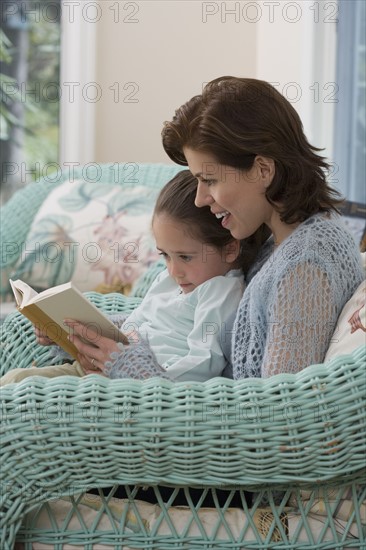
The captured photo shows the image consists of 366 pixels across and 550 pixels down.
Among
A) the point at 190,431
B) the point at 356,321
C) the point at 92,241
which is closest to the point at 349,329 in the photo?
the point at 356,321

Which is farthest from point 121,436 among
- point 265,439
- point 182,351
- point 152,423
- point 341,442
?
point 182,351

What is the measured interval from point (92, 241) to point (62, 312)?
1.45 metres

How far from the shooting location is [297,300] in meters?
1.65

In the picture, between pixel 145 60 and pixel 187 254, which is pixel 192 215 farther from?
pixel 145 60

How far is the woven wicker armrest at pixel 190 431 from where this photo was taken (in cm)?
150

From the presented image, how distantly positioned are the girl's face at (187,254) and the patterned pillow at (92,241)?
112 centimetres

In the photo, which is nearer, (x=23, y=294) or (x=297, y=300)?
(x=297, y=300)

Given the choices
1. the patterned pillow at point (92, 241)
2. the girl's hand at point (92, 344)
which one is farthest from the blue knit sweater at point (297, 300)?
the patterned pillow at point (92, 241)

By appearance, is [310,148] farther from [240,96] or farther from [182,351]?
[182,351]

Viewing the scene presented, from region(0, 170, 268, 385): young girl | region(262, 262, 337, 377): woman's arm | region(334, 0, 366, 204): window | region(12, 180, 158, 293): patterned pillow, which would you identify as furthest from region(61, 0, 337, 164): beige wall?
region(262, 262, 337, 377): woman's arm

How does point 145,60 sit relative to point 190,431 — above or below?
above

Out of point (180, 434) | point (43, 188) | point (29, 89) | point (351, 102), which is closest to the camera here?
point (180, 434)

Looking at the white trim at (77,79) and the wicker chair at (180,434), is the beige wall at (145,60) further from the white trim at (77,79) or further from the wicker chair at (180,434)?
the wicker chair at (180,434)

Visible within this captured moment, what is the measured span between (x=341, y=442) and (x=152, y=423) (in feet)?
0.97
